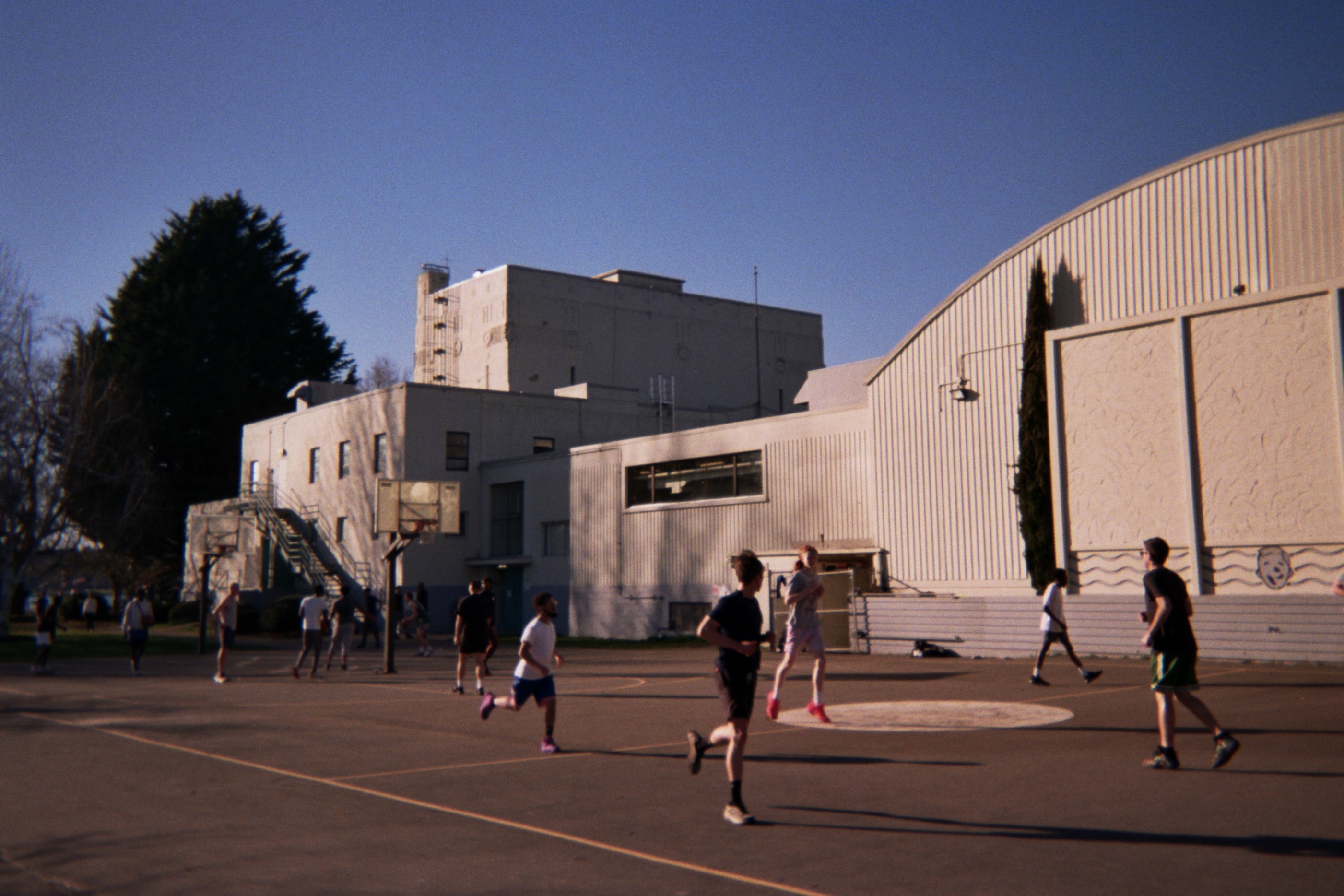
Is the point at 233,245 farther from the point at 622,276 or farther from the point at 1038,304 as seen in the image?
the point at 1038,304

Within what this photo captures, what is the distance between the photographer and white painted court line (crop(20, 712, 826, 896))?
6.25 m

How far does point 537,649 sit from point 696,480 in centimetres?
2447

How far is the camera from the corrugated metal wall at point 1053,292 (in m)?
22.5

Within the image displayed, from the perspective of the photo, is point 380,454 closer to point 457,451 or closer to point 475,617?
point 457,451

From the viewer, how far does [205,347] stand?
6222 centimetres

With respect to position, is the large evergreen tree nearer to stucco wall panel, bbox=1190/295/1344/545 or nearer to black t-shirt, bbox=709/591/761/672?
stucco wall panel, bbox=1190/295/1344/545

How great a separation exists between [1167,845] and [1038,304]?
2074cm

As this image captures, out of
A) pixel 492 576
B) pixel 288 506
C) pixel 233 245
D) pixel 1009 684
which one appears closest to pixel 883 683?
pixel 1009 684

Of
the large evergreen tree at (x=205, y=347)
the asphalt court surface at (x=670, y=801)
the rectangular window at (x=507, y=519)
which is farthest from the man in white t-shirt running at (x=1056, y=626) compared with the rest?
the large evergreen tree at (x=205, y=347)

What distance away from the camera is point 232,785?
31.7 ft

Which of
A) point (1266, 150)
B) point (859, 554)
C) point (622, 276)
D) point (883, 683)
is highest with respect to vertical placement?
point (622, 276)

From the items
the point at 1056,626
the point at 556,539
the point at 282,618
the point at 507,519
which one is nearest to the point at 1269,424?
the point at 1056,626

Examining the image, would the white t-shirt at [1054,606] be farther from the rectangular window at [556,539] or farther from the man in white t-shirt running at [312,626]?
the rectangular window at [556,539]

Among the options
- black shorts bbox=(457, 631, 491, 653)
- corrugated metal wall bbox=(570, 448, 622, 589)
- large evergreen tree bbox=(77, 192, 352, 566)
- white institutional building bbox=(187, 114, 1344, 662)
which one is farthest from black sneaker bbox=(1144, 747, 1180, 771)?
large evergreen tree bbox=(77, 192, 352, 566)
